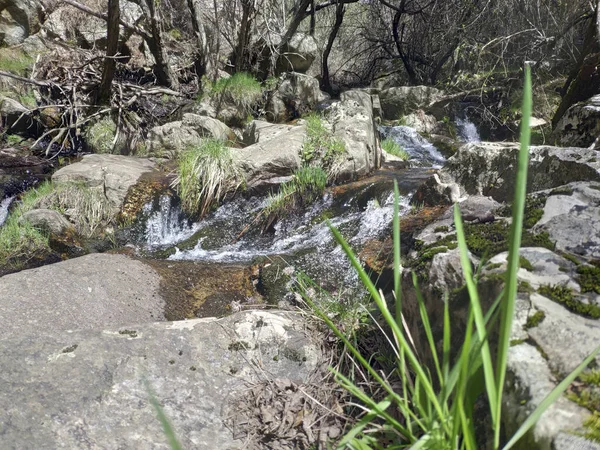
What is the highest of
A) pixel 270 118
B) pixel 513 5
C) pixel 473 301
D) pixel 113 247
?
pixel 513 5

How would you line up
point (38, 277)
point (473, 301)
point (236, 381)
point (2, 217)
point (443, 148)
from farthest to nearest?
1. point (443, 148)
2. point (2, 217)
3. point (38, 277)
4. point (236, 381)
5. point (473, 301)

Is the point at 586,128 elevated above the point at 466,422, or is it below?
above

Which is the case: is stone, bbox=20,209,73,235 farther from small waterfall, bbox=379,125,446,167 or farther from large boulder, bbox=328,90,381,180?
small waterfall, bbox=379,125,446,167

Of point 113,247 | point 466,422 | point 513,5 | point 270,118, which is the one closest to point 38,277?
point 113,247

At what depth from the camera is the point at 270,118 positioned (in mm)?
9273

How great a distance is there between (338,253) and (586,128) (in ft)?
7.76

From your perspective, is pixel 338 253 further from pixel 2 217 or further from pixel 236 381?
pixel 2 217

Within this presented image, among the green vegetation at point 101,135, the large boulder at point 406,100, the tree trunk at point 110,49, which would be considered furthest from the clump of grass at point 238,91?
the large boulder at point 406,100

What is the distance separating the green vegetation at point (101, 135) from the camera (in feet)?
26.4

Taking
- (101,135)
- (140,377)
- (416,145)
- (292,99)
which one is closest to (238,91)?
(292,99)

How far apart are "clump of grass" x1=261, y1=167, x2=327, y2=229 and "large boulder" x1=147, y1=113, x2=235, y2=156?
7.82 ft

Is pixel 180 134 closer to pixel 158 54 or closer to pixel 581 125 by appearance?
pixel 158 54

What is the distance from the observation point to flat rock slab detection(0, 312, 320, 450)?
1647 millimetres

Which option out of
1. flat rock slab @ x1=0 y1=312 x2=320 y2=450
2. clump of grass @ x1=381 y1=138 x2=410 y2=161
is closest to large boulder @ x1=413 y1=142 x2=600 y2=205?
flat rock slab @ x1=0 y1=312 x2=320 y2=450
